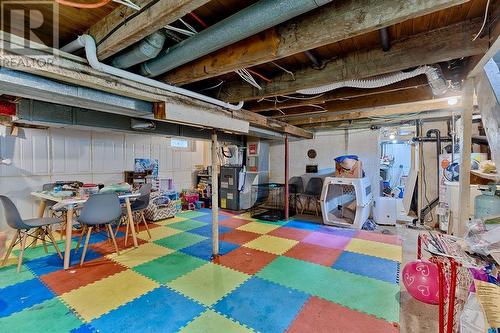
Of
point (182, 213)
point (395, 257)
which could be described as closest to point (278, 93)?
point (395, 257)

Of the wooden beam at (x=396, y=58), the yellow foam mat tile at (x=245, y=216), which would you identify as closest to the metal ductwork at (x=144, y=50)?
the wooden beam at (x=396, y=58)

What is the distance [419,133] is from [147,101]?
5.70 metres

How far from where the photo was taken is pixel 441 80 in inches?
90.4

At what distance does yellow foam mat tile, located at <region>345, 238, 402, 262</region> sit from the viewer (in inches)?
142

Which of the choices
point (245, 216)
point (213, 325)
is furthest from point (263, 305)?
point (245, 216)

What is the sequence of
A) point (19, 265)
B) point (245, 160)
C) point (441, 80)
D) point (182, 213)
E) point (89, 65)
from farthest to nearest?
point (245, 160) → point (182, 213) → point (19, 265) → point (441, 80) → point (89, 65)

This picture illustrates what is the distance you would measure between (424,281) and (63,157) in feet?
20.4

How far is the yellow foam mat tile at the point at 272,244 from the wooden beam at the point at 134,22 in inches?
132

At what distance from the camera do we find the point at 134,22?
1454mm

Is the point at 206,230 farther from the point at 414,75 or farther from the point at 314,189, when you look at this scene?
the point at 414,75

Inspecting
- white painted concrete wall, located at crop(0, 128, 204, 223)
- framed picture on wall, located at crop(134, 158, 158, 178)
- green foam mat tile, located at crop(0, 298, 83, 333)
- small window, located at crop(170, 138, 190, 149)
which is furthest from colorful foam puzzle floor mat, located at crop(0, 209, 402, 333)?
small window, located at crop(170, 138, 190, 149)

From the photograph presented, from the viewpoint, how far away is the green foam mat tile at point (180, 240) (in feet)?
13.2

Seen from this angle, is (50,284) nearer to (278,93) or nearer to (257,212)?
(278,93)

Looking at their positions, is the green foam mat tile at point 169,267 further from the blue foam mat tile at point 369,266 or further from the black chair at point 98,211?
the blue foam mat tile at point 369,266
